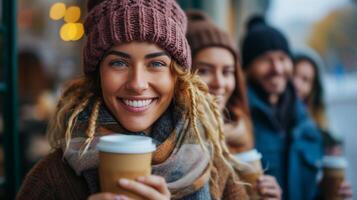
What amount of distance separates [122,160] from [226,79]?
1.10 metres

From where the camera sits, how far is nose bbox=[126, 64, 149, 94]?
163 cm

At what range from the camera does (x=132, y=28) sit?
1657 millimetres

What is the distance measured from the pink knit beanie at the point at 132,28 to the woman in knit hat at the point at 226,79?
1.80ft

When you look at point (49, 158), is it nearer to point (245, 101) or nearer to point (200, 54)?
point (200, 54)

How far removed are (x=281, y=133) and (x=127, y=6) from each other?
5.31 ft

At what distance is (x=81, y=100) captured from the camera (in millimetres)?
1799

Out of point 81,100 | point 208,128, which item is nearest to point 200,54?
point 208,128

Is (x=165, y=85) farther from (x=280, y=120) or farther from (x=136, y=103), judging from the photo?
(x=280, y=120)

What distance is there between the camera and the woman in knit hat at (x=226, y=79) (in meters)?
2.34

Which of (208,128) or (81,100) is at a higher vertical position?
(81,100)

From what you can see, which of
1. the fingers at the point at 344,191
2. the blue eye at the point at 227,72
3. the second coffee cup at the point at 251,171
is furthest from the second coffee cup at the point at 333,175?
the blue eye at the point at 227,72

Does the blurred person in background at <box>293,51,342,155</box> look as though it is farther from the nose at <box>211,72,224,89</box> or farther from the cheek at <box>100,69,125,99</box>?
the cheek at <box>100,69,125,99</box>

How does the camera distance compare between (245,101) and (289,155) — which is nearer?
(245,101)

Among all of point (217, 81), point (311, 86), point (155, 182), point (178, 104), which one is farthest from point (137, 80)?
point (311, 86)
